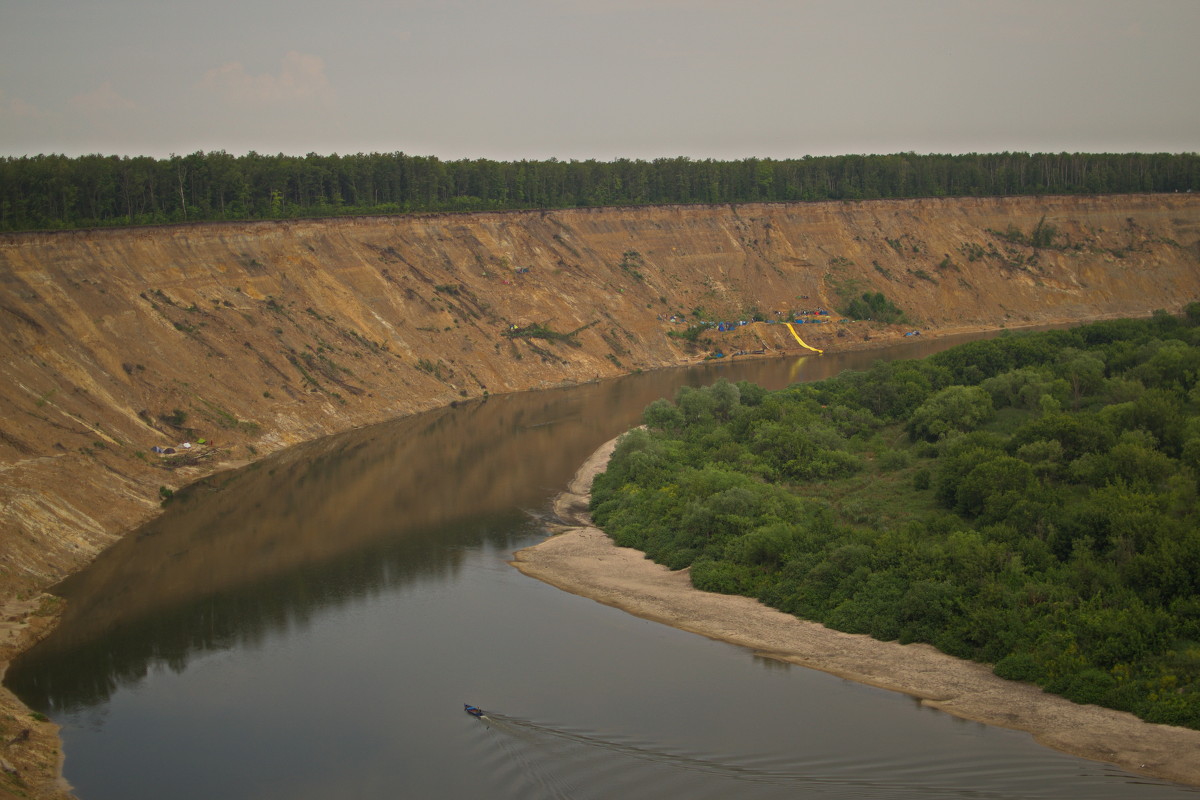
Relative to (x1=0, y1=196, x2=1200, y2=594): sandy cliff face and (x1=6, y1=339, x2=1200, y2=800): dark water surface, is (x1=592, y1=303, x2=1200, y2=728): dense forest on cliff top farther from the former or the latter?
(x1=0, y1=196, x2=1200, y2=594): sandy cliff face

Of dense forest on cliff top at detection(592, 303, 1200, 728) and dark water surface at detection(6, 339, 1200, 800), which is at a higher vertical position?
dense forest on cliff top at detection(592, 303, 1200, 728)

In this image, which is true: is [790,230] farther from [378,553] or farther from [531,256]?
[378,553]

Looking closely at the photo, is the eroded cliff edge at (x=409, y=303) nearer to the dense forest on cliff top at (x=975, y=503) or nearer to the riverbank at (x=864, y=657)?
the riverbank at (x=864, y=657)

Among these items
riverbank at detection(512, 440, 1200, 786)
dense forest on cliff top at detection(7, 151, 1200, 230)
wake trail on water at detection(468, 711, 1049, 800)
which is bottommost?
wake trail on water at detection(468, 711, 1049, 800)

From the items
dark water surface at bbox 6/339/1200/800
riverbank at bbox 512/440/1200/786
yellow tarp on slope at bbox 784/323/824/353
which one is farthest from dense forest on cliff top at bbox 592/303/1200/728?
yellow tarp on slope at bbox 784/323/824/353

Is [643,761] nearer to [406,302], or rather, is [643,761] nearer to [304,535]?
[304,535]

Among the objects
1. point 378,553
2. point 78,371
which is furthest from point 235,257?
point 378,553

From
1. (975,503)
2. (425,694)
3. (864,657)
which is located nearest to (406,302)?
(975,503)
